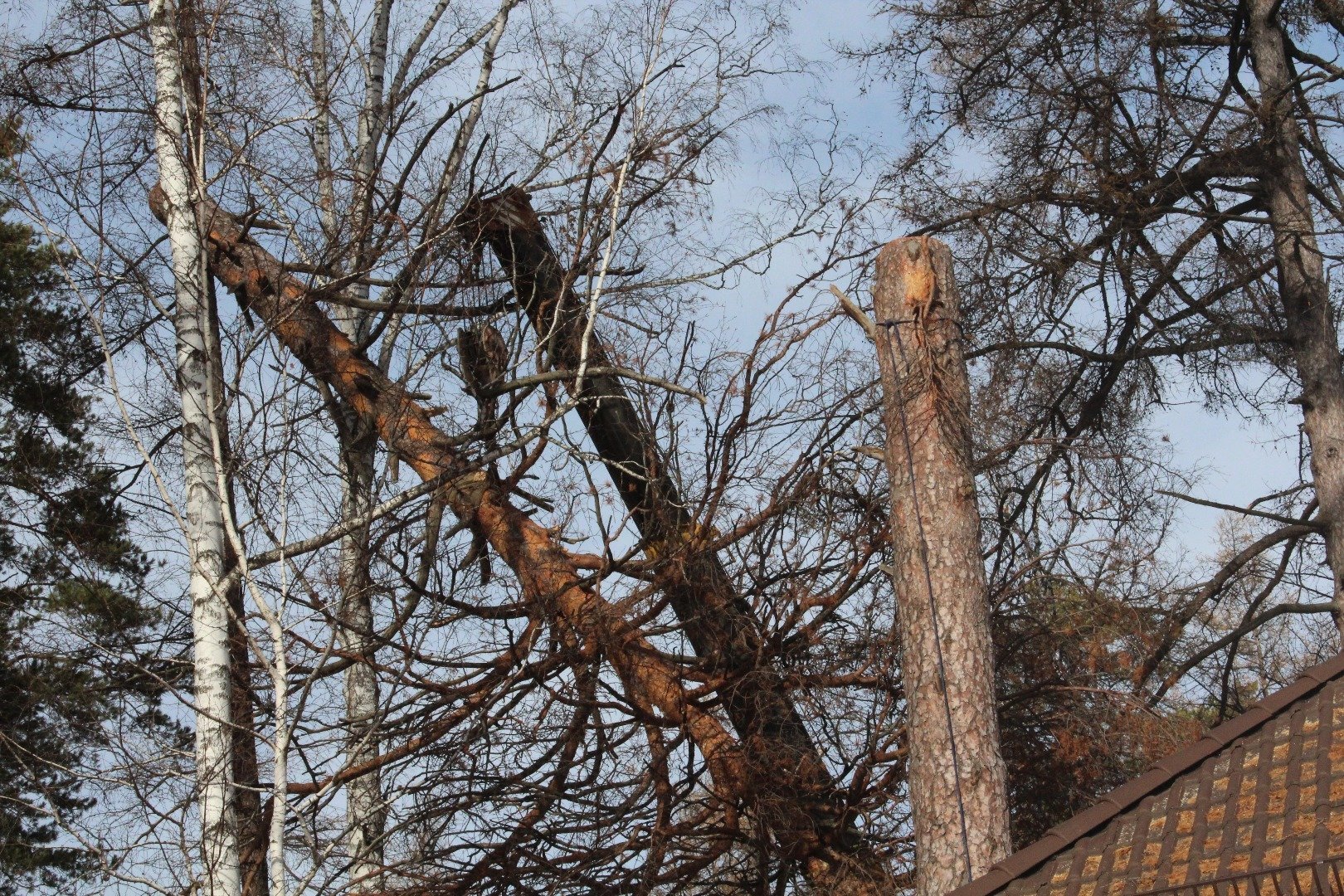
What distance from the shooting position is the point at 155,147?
8.82 meters

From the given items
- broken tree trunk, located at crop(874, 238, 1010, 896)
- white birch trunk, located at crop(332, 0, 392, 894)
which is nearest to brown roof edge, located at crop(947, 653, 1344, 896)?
broken tree trunk, located at crop(874, 238, 1010, 896)

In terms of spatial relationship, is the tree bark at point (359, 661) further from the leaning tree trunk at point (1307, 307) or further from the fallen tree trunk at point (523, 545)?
the leaning tree trunk at point (1307, 307)

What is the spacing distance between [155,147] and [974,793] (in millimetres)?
6429

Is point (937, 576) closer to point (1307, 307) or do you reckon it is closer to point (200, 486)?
point (200, 486)

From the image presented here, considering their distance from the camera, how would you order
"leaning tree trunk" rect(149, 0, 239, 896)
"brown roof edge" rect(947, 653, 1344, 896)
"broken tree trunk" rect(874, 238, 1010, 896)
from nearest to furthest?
"brown roof edge" rect(947, 653, 1344, 896) → "leaning tree trunk" rect(149, 0, 239, 896) → "broken tree trunk" rect(874, 238, 1010, 896)

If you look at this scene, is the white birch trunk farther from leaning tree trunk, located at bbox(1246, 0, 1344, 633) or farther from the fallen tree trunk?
leaning tree trunk, located at bbox(1246, 0, 1344, 633)

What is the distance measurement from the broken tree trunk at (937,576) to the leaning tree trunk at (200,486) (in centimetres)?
352

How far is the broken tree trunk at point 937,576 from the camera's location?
271 inches

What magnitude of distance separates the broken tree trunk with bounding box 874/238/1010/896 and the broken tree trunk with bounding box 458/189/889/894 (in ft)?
3.41

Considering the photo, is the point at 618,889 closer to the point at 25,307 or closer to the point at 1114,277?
the point at 1114,277

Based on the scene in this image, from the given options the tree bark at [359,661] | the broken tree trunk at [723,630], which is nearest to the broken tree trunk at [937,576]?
the broken tree trunk at [723,630]

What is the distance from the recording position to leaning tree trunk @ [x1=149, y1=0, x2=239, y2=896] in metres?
6.75

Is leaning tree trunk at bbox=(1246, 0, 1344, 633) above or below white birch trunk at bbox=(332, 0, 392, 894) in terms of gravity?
above

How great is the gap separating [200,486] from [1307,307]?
8945mm
